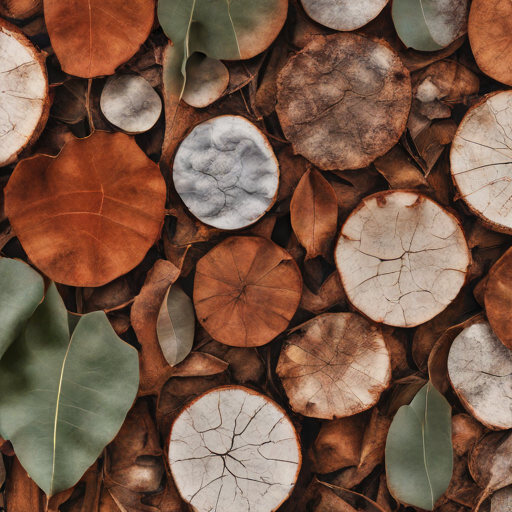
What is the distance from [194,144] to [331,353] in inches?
22.9

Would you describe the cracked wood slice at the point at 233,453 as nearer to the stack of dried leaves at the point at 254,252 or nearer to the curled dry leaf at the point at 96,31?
the stack of dried leaves at the point at 254,252

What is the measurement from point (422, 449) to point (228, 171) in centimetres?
79

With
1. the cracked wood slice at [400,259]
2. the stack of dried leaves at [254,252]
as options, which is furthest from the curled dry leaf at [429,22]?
the cracked wood slice at [400,259]

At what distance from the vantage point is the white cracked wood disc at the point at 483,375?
0.94m

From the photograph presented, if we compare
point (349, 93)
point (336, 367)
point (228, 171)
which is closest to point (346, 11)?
point (349, 93)

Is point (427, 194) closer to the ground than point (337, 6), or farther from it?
closer to the ground

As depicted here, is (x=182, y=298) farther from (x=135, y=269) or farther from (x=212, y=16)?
(x=212, y=16)

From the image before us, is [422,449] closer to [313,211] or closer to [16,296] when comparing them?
[313,211]

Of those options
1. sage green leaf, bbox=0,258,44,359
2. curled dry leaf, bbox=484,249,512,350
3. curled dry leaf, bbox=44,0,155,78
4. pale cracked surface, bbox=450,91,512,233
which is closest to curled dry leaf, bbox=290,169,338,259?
pale cracked surface, bbox=450,91,512,233

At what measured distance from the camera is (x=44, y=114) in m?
0.89

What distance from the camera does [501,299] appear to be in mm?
918

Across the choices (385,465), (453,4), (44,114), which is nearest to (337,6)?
(453,4)

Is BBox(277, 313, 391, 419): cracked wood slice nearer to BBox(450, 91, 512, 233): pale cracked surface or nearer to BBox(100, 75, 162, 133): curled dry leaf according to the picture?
BBox(450, 91, 512, 233): pale cracked surface

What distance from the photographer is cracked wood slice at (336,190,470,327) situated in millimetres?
893
